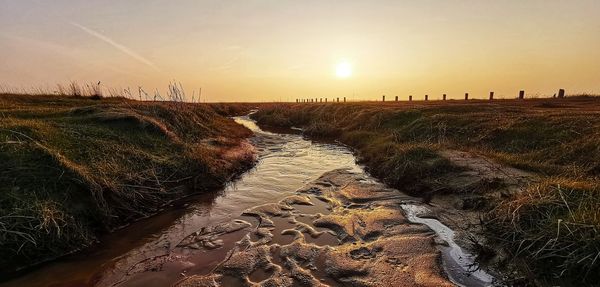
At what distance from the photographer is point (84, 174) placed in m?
8.62

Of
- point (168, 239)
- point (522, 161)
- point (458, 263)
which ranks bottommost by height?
point (168, 239)

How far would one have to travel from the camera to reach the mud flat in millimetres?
6434

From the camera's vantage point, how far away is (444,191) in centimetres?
1066

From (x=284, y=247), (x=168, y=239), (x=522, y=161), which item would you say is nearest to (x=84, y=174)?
(x=168, y=239)

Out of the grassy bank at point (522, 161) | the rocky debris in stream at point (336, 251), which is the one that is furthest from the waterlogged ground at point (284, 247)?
the grassy bank at point (522, 161)

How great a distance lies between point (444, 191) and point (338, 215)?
3.37 meters

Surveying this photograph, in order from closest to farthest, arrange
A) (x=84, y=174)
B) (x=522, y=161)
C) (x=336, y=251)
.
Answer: (x=336, y=251), (x=84, y=174), (x=522, y=161)

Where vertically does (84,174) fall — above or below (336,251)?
above

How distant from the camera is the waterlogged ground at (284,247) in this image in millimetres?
6457

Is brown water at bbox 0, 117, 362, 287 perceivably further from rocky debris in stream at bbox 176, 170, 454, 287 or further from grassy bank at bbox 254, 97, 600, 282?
grassy bank at bbox 254, 97, 600, 282

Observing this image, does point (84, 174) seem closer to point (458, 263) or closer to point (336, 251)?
point (336, 251)

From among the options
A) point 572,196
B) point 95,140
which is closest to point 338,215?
point 572,196

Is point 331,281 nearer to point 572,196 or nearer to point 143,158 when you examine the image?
point 572,196

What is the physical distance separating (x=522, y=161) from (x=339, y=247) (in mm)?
7326
